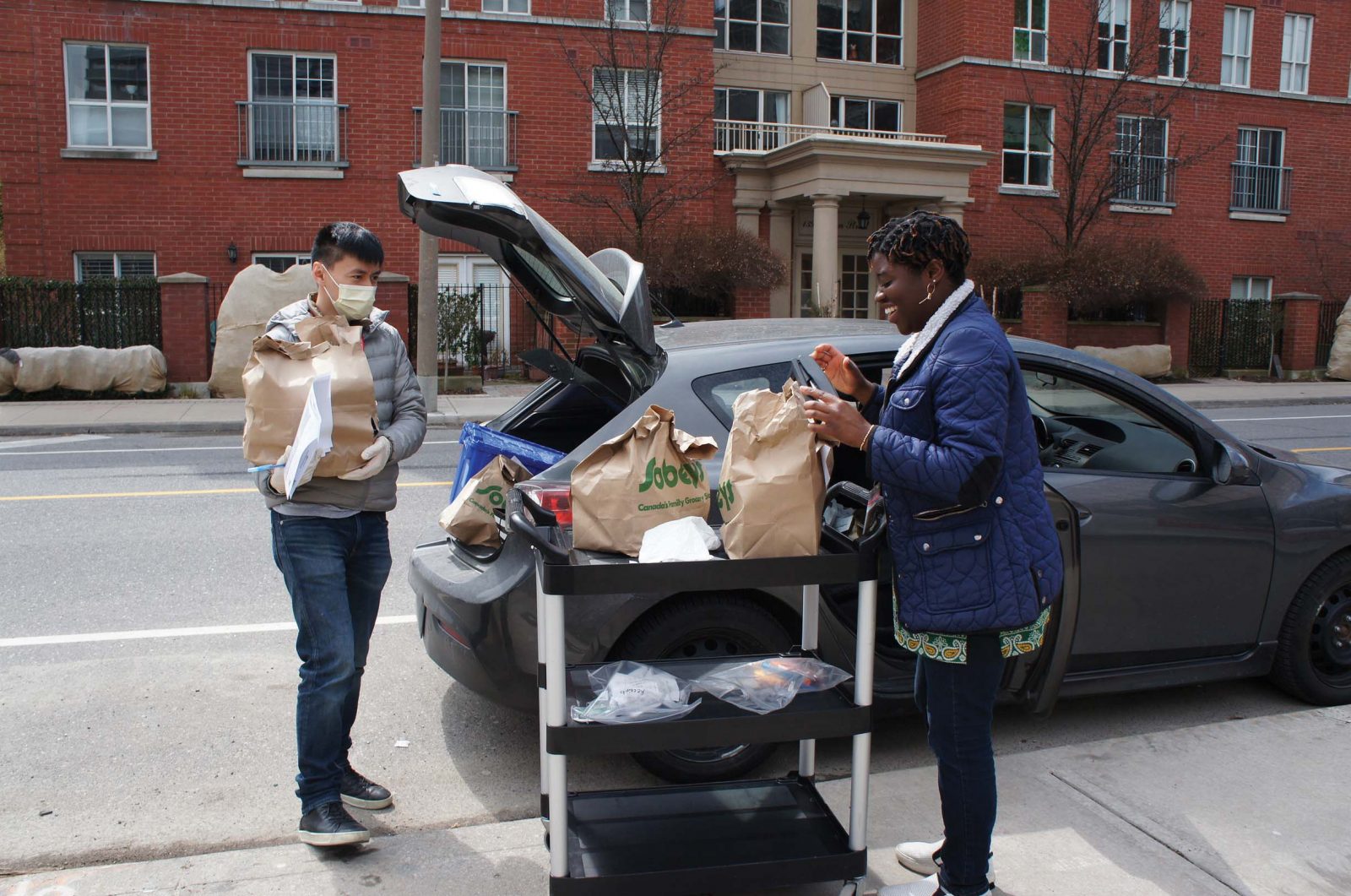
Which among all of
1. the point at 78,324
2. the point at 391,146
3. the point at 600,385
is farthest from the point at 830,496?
the point at 391,146

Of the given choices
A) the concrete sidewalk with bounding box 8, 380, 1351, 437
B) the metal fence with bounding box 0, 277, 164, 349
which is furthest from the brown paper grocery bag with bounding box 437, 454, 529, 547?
the metal fence with bounding box 0, 277, 164, 349

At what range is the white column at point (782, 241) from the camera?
926 inches

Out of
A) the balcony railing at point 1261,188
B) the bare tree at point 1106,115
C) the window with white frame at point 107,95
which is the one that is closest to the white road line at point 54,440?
the window with white frame at point 107,95

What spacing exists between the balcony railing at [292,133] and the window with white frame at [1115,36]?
17.3m

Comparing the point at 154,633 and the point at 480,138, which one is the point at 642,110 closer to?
→ the point at 480,138

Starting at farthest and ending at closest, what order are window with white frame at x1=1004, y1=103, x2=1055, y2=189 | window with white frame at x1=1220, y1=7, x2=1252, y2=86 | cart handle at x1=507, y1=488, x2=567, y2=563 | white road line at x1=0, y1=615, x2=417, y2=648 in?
1. window with white frame at x1=1220, y1=7, x2=1252, y2=86
2. window with white frame at x1=1004, y1=103, x2=1055, y2=189
3. white road line at x1=0, y1=615, x2=417, y2=648
4. cart handle at x1=507, y1=488, x2=567, y2=563

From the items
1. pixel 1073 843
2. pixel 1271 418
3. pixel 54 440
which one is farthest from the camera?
pixel 1271 418

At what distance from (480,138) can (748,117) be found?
700 centimetres

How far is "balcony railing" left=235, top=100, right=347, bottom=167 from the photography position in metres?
20.5

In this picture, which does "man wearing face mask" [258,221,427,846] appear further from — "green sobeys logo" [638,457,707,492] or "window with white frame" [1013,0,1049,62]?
"window with white frame" [1013,0,1049,62]

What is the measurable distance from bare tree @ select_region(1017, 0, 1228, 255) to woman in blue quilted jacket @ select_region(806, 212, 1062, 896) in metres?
22.5

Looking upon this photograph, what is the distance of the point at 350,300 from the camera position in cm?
334

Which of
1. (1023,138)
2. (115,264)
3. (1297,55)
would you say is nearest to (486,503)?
(115,264)

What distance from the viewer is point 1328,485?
4.55 m
